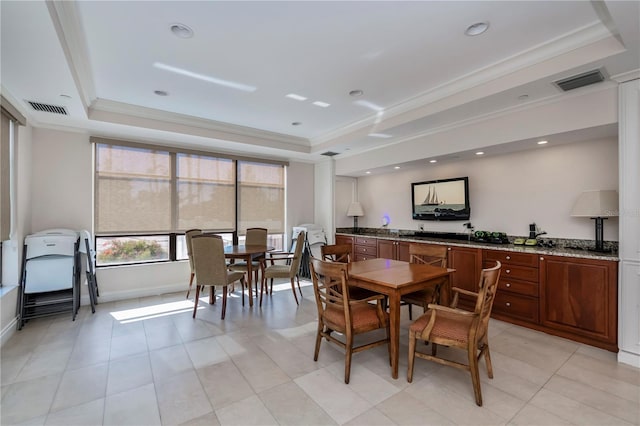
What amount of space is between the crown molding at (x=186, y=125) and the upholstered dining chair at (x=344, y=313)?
3.16 metres

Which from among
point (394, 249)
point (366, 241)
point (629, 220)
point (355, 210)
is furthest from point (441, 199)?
point (629, 220)

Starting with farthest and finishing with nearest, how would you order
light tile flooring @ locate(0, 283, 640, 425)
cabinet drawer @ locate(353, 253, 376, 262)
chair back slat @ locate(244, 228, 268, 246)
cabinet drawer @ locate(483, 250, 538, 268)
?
cabinet drawer @ locate(353, 253, 376, 262), chair back slat @ locate(244, 228, 268, 246), cabinet drawer @ locate(483, 250, 538, 268), light tile flooring @ locate(0, 283, 640, 425)

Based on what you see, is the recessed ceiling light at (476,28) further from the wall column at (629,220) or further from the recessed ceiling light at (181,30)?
the recessed ceiling light at (181,30)

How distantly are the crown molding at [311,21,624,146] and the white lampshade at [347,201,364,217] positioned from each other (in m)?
2.37

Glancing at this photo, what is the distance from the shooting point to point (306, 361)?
2.70m

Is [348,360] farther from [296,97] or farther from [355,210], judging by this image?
[355,210]

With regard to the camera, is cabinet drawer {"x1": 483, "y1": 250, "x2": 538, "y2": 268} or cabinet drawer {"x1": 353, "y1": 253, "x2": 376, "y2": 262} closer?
cabinet drawer {"x1": 483, "y1": 250, "x2": 538, "y2": 268}

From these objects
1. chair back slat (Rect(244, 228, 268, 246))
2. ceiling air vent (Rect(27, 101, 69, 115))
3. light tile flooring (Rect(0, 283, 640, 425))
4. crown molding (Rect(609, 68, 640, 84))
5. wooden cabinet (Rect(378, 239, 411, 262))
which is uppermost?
ceiling air vent (Rect(27, 101, 69, 115))

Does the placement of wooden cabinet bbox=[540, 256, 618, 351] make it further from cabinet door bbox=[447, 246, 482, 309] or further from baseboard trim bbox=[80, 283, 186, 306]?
baseboard trim bbox=[80, 283, 186, 306]

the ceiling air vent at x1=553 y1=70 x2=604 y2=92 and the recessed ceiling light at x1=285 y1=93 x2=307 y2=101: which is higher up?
the recessed ceiling light at x1=285 y1=93 x2=307 y2=101

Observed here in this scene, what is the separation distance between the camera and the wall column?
8.52 feet

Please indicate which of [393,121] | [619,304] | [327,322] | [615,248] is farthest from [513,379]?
[393,121]

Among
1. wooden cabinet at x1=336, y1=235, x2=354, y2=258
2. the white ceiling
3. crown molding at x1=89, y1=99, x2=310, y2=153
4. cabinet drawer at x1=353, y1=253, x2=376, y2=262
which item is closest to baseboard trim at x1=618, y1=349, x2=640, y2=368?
the white ceiling

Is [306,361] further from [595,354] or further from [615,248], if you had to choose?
[615,248]
